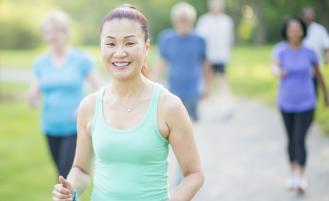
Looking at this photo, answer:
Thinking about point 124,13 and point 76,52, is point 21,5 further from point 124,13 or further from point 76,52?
point 124,13

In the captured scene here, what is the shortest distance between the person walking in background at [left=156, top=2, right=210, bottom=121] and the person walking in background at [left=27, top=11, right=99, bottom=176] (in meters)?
2.43

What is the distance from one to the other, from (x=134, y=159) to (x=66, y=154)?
318cm

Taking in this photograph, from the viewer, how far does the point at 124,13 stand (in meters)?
3.12

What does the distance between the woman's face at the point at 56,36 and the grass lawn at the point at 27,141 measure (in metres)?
1.75

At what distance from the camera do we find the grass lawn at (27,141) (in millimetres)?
8180


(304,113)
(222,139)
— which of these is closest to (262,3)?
(222,139)

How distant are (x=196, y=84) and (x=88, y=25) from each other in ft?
140

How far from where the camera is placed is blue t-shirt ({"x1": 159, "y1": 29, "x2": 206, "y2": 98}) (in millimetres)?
8734

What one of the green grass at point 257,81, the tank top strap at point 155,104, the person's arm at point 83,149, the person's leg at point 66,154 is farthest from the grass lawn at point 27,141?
the tank top strap at point 155,104

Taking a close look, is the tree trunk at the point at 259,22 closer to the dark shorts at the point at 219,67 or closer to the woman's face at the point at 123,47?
the dark shorts at the point at 219,67

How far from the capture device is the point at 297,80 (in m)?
7.62

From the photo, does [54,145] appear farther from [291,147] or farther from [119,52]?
[119,52]

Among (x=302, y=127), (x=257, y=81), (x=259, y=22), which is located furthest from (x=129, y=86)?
(x=259, y=22)

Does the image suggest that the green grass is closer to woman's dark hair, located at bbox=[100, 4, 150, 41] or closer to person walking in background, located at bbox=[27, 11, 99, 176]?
person walking in background, located at bbox=[27, 11, 99, 176]
